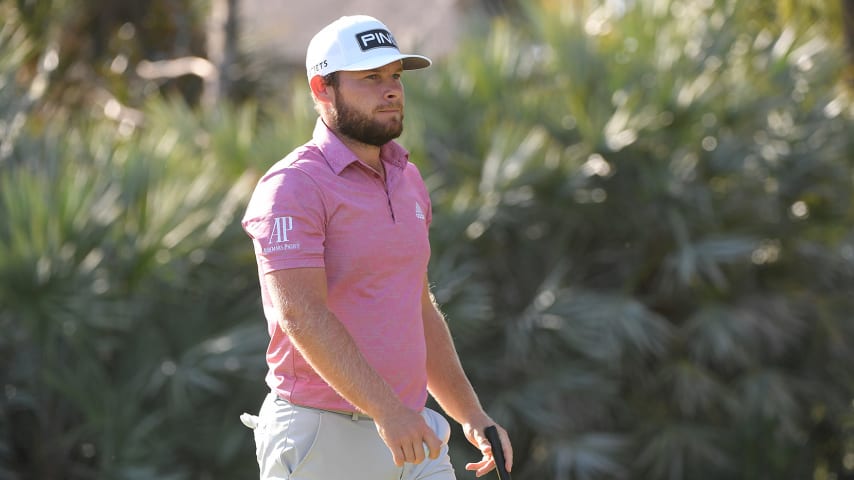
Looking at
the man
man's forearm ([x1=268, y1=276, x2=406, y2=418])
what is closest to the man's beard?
the man

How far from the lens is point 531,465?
824 centimetres

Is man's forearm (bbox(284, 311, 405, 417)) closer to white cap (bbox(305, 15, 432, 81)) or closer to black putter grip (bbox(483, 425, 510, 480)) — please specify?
black putter grip (bbox(483, 425, 510, 480))

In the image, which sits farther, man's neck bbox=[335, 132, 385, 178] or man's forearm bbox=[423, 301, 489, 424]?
man's forearm bbox=[423, 301, 489, 424]

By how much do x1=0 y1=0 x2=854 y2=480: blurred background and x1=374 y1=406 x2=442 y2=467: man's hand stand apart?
3814mm

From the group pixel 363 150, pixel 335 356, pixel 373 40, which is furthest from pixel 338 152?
pixel 335 356

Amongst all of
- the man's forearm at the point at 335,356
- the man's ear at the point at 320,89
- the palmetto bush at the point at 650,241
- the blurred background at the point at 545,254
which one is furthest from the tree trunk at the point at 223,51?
the man's forearm at the point at 335,356

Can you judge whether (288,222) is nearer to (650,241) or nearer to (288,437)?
(288,437)

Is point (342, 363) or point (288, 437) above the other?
point (342, 363)

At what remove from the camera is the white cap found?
136 inches

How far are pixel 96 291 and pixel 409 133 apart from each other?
2274mm

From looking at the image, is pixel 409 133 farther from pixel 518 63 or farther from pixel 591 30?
pixel 591 30

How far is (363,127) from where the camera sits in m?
3.54

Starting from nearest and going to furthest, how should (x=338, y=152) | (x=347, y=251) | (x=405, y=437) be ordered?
1. (x=405, y=437)
2. (x=347, y=251)
3. (x=338, y=152)

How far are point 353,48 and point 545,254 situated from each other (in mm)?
5411
